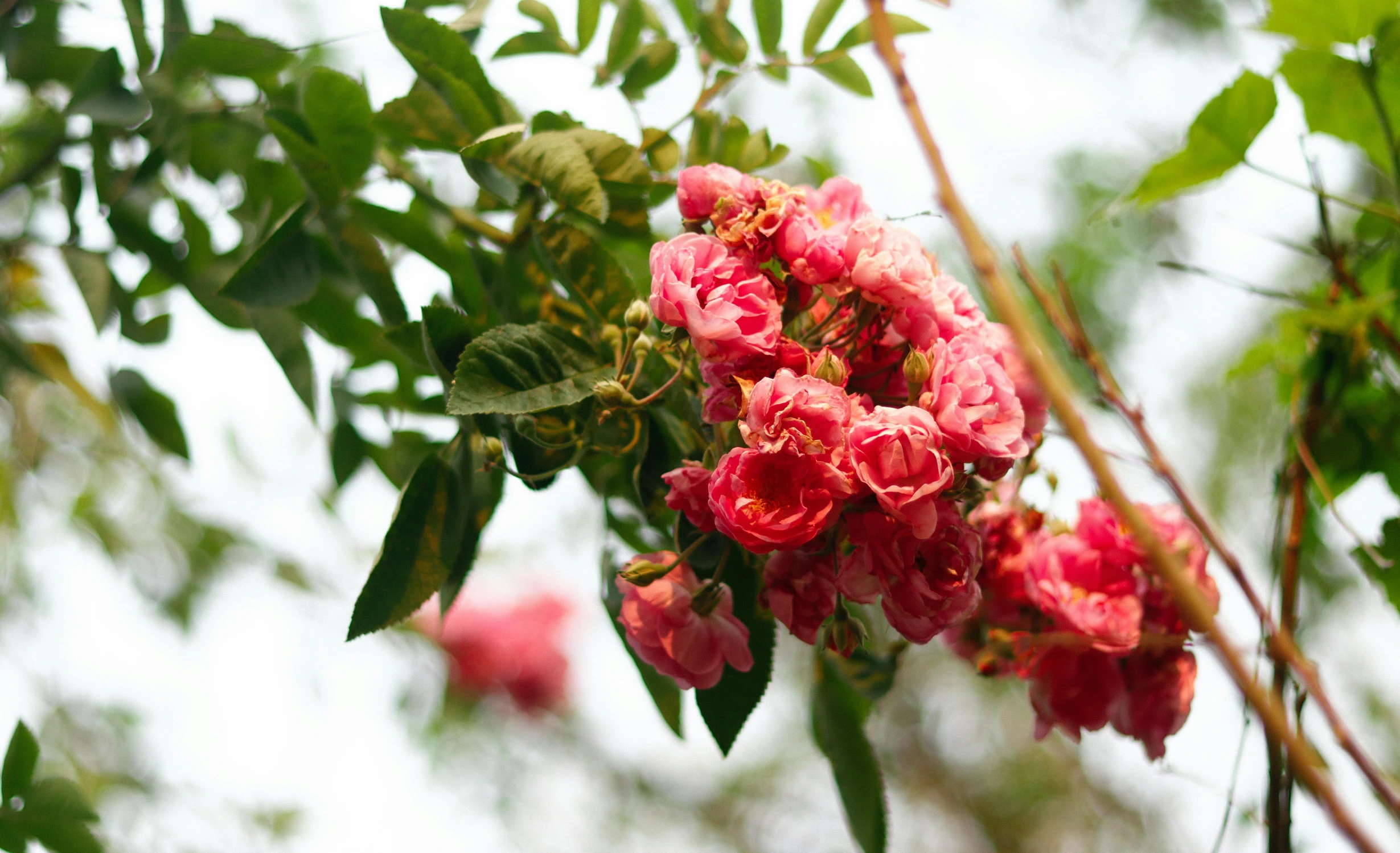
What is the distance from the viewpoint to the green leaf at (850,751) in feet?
2.37

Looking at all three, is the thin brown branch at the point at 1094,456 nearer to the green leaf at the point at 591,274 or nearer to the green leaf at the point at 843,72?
the green leaf at the point at 591,274

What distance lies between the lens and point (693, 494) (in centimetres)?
51

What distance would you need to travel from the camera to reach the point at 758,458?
46 cm

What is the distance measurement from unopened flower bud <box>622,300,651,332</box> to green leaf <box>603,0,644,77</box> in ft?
1.22

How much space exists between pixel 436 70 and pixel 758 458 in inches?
16.9

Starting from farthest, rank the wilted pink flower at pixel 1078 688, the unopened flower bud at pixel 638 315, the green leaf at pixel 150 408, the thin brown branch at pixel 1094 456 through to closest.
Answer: the green leaf at pixel 150 408 → the wilted pink flower at pixel 1078 688 → the unopened flower bud at pixel 638 315 → the thin brown branch at pixel 1094 456

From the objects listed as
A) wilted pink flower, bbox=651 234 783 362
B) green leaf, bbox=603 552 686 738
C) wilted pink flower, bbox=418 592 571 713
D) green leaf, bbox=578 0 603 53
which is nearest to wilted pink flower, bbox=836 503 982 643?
wilted pink flower, bbox=651 234 783 362

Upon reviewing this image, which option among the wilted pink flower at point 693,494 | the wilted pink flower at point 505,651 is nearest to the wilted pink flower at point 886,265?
the wilted pink flower at point 693,494

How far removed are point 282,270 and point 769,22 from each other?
478 millimetres

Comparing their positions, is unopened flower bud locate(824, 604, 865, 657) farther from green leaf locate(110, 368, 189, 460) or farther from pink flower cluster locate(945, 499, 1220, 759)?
green leaf locate(110, 368, 189, 460)

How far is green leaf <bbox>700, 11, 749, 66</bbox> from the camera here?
30.4 inches

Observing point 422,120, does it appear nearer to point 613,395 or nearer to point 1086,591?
point 613,395

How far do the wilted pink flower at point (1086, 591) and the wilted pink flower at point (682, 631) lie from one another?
0.25 m

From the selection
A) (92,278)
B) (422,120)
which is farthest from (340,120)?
(92,278)
